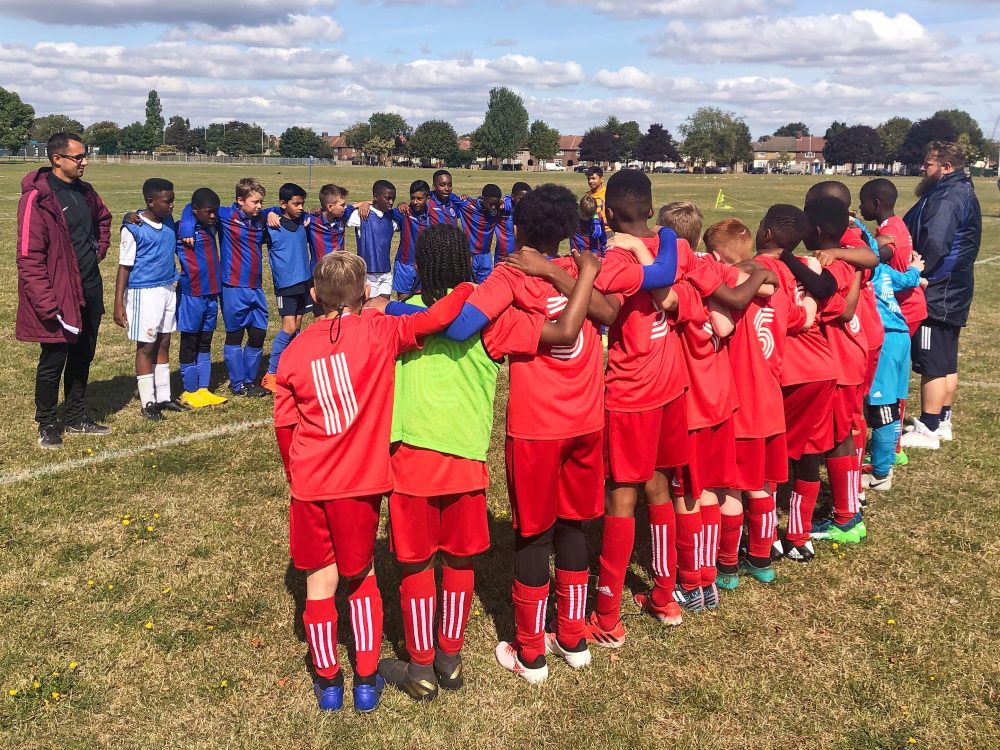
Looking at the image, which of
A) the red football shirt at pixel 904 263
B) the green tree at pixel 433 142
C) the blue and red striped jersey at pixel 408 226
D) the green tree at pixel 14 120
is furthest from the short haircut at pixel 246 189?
the green tree at pixel 433 142

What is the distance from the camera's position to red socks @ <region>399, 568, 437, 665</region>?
361 centimetres

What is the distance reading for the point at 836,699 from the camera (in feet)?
12.7

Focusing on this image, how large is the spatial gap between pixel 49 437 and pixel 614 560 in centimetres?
554

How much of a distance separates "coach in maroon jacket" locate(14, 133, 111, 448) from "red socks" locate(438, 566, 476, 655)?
475cm

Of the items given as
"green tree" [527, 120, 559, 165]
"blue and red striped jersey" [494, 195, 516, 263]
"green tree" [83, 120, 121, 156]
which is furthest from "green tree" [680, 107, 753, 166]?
"blue and red striped jersey" [494, 195, 516, 263]

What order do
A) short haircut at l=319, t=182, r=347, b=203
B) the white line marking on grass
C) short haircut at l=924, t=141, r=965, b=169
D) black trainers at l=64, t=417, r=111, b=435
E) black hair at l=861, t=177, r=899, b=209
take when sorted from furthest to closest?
1. short haircut at l=319, t=182, r=347, b=203
2. black trainers at l=64, t=417, r=111, b=435
3. short haircut at l=924, t=141, r=965, b=169
4. the white line marking on grass
5. black hair at l=861, t=177, r=899, b=209

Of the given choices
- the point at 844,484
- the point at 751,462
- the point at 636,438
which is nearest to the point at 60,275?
the point at 636,438

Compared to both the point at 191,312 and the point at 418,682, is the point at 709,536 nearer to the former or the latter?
the point at 418,682

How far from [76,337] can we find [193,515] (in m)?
2.24

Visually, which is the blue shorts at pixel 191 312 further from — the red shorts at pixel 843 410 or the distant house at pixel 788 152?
the distant house at pixel 788 152

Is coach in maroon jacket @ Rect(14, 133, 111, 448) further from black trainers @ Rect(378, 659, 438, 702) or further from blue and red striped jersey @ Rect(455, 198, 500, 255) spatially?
blue and red striped jersey @ Rect(455, 198, 500, 255)

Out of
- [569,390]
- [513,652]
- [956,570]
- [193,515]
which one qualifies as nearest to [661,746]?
[513,652]

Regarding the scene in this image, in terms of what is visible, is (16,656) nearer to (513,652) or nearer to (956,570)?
(513,652)

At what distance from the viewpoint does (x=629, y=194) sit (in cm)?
369
